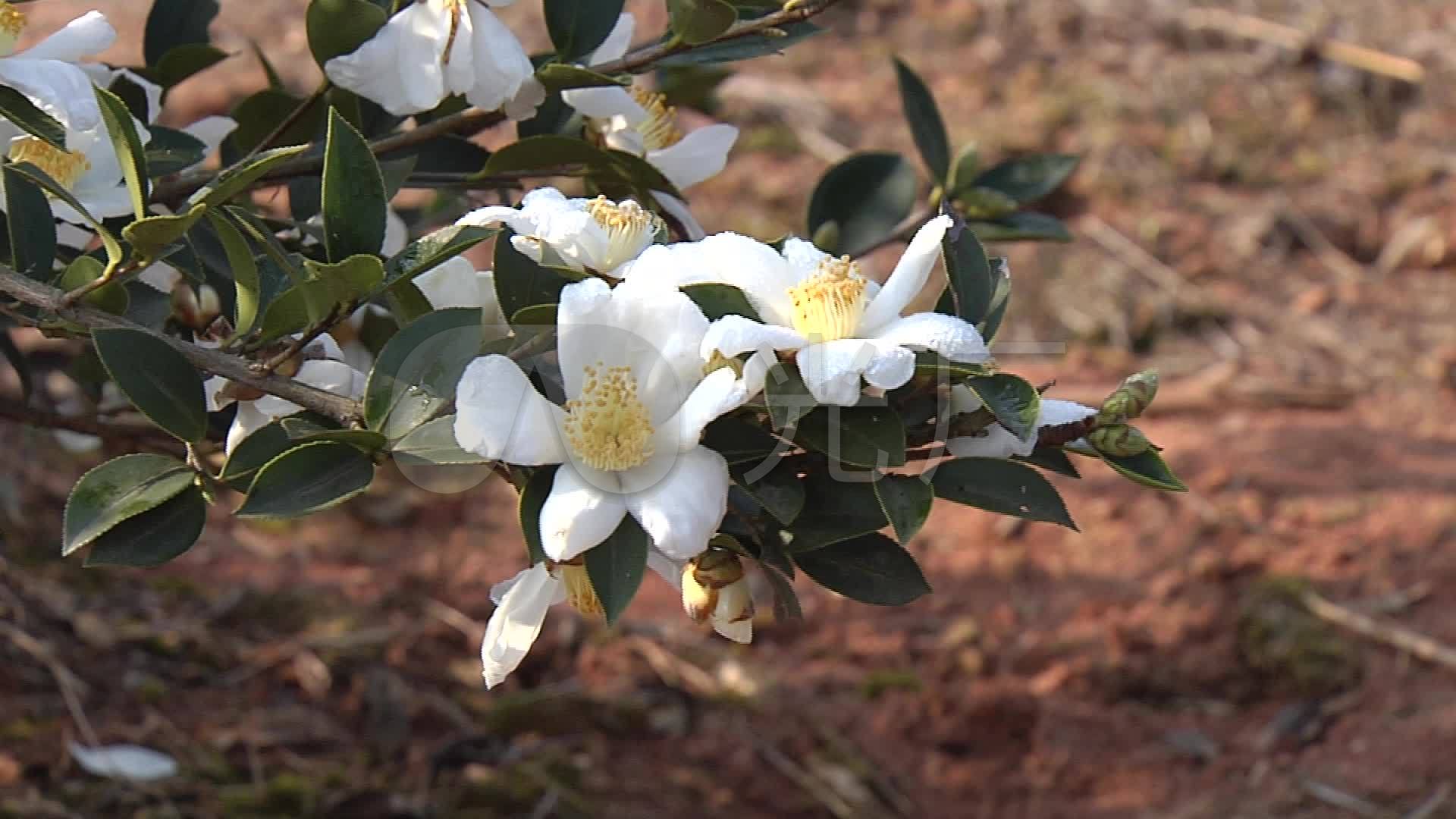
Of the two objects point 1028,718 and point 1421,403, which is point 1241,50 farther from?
point 1028,718

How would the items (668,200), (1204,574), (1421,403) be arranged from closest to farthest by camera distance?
(668,200) → (1204,574) → (1421,403)

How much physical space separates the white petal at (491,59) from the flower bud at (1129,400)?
15.9 inches

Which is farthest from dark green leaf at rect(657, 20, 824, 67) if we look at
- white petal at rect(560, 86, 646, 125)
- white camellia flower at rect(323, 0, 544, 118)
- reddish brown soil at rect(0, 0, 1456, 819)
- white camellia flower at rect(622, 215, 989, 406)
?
reddish brown soil at rect(0, 0, 1456, 819)

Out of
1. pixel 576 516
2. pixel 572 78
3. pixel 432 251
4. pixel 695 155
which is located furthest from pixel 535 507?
pixel 695 155

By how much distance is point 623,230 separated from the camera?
831 millimetres

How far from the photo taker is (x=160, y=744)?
69.0 inches

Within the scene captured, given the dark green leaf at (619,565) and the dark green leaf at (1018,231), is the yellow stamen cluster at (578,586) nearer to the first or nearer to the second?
the dark green leaf at (619,565)

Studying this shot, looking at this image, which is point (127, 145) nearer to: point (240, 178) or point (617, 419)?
point (240, 178)

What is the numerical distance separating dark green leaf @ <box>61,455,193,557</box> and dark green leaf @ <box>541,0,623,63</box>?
394 mm

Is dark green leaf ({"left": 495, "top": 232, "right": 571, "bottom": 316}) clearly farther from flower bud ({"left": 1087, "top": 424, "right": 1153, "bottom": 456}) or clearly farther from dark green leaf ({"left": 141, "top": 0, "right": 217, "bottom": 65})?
dark green leaf ({"left": 141, "top": 0, "right": 217, "bottom": 65})

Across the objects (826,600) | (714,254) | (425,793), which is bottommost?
(826,600)

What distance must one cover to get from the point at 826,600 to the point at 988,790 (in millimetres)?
454

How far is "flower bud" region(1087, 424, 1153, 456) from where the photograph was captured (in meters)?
0.78

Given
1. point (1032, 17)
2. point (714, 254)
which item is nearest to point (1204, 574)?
point (714, 254)
